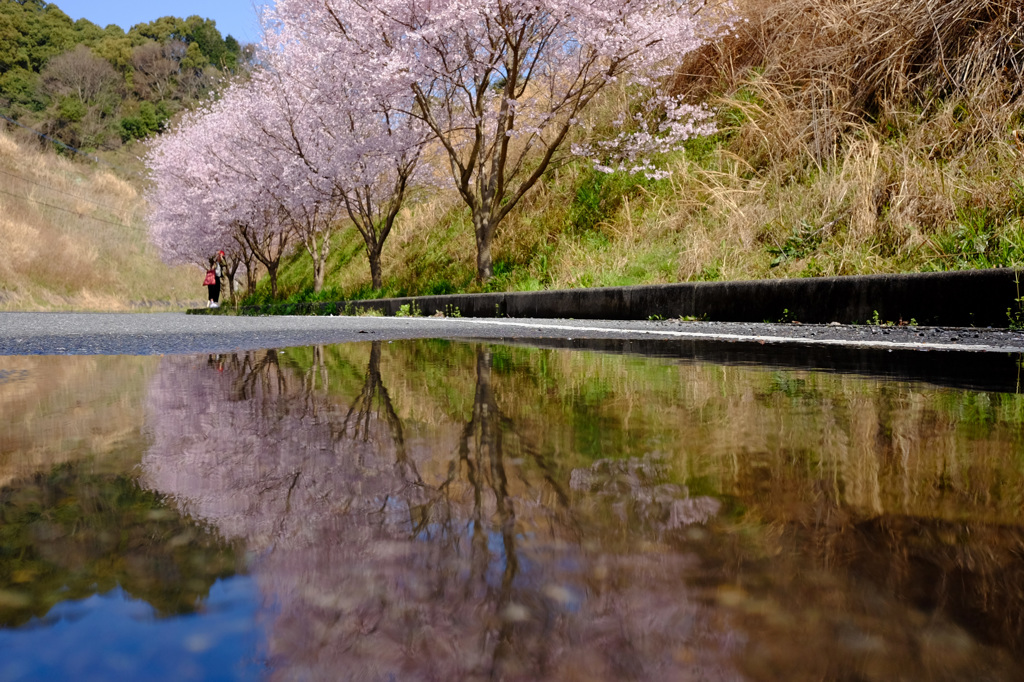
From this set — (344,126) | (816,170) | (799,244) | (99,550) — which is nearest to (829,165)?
(816,170)

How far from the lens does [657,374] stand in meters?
3.30

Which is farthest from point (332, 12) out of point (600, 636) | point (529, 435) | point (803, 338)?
point (600, 636)

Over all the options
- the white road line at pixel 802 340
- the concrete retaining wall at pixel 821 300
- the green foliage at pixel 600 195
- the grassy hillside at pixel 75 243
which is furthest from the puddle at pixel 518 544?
the grassy hillside at pixel 75 243

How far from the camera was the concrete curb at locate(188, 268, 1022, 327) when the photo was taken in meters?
5.46

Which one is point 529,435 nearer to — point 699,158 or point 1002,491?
point 1002,491

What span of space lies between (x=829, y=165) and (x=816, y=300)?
3.37 metres

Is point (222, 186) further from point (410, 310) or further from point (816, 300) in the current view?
point (816, 300)

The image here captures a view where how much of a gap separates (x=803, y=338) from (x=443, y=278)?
13.2 m

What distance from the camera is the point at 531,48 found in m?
14.1

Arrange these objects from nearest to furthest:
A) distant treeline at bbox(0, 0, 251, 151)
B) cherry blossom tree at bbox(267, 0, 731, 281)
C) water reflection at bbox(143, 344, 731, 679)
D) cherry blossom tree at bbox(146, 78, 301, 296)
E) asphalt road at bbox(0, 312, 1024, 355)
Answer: water reflection at bbox(143, 344, 731, 679), asphalt road at bbox(0, 312, 1024, 355), cherry blossom tree at bbox(267, 0, 731, 281), cherry blossom tree at bbox(146, 78, 301, 296), distant treeline at bbox(0, 0, 251, 151)

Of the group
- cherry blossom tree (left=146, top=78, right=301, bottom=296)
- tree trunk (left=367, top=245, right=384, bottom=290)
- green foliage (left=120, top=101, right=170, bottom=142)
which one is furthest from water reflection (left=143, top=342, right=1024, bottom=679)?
green foliage (left=120, top=101, right=170, bottom=142)

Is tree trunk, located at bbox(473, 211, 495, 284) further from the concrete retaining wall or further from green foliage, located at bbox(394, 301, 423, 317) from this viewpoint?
the concrete retaining wall

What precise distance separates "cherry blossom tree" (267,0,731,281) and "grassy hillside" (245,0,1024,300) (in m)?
0.61

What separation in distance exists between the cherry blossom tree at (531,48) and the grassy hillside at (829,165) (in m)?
0.61
